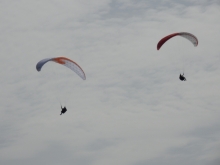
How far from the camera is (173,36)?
99.1 meters

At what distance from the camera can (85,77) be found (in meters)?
97.1

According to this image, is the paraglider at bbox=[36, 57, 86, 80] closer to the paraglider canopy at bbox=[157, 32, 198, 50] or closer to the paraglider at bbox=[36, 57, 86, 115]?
the paraglider at bbox=[36, 57, 86, 115]

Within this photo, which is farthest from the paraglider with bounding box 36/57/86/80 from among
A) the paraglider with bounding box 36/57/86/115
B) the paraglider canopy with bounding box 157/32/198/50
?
the paraglider canopy with bounding box 157/32/198/50

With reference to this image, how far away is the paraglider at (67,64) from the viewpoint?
96.9 m

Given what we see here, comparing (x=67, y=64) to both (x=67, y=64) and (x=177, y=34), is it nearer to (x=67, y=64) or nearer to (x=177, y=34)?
(x=67, y=64)

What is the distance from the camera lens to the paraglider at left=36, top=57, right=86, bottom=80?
318 feet

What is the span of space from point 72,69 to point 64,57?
68.9 inches

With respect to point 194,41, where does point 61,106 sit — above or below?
below

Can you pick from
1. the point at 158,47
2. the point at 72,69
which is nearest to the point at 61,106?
the point at 72,69

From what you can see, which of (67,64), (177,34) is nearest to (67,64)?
(67,64)

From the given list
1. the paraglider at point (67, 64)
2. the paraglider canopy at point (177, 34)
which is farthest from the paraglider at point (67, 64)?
the paraglider canopy at point (177, 34)

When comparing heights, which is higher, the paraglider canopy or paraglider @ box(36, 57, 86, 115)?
the paraglider canopy

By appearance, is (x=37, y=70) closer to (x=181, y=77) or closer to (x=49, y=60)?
(x=49, y=60)

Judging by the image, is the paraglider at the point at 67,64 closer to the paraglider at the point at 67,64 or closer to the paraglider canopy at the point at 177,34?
the paraglider at the point at 67,64
